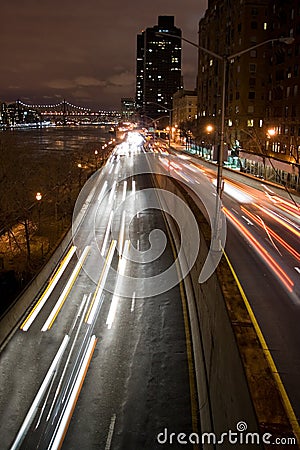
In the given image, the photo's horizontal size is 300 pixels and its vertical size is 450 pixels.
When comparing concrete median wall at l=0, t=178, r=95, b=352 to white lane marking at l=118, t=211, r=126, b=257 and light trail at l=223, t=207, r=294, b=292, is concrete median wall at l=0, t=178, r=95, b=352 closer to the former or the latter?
white lane marking at l=118, t=211, r=126, b=257

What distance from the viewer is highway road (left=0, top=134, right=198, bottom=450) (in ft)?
38.9

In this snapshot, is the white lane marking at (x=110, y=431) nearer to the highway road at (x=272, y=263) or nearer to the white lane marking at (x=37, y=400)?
the white lane marking at (x=37, y=400)

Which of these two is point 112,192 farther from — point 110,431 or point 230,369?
point 230,369

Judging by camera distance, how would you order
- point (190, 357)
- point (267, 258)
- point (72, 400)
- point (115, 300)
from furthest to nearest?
point (115, 300) → point (267, 258) → point (190, 357) → point (72, 400)

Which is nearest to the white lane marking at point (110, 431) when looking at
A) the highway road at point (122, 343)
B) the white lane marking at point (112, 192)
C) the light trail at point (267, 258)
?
the highway road at point (122, 343)

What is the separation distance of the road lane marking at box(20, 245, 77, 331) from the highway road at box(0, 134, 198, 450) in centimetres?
4

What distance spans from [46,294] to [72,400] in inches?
341

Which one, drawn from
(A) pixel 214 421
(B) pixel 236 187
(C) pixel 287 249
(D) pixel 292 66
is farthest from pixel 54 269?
(D) pixel 292 66

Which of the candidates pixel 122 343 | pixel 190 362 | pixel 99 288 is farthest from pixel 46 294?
pixel 190 362

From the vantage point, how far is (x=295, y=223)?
27.4 meters

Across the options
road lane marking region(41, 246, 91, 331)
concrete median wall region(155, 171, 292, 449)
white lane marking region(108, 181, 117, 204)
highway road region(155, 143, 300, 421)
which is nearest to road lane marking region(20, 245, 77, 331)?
road lane marking region(41, 246, 91, 331)

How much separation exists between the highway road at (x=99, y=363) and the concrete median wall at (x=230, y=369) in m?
1.42

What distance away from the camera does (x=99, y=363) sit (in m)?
15.1

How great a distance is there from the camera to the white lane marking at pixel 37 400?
11.4 metres
